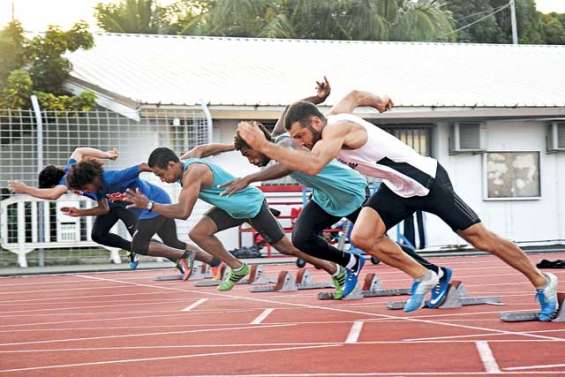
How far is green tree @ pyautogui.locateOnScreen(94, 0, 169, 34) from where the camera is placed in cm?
4384

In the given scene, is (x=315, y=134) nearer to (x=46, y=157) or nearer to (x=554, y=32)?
(x=46, y=157)

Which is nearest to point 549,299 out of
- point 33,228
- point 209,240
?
point 209,240

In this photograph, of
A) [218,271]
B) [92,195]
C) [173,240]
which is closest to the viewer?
[92,195]

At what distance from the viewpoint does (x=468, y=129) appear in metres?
22.6

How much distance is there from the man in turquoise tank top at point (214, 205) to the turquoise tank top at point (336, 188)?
1.01 meters

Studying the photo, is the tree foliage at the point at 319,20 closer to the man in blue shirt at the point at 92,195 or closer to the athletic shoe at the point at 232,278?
the man in blue shirt at the point at 92,195

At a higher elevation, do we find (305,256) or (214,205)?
(214,205)

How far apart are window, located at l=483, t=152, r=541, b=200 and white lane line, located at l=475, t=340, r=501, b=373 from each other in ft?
51.7

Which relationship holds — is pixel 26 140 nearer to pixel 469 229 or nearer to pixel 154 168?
pixel 154 168

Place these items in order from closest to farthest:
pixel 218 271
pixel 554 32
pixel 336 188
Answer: pixel 336 188 → pixel 218 271 → pixel 554 32

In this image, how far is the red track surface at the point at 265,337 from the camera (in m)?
6.64

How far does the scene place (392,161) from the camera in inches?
349

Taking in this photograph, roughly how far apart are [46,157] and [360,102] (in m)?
10.0

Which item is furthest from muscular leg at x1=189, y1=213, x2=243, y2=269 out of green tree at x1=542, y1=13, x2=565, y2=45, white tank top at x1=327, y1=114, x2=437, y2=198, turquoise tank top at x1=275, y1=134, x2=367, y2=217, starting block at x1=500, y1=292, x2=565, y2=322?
green tree at x1=542, y1=13, x2=565, y2=45
